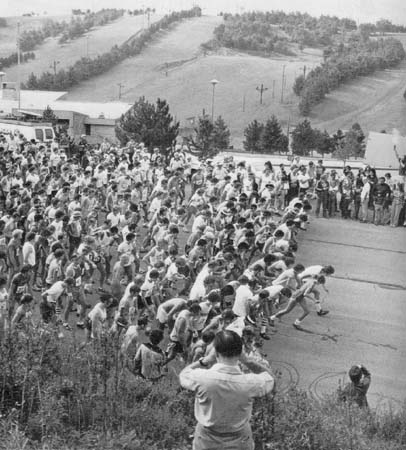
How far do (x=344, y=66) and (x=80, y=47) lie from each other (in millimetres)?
71731

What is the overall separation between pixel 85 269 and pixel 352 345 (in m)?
5.01

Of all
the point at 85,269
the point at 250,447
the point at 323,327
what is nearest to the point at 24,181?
the point at 85,269

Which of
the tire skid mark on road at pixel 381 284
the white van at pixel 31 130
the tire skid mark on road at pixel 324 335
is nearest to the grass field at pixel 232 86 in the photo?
the white van at pixel 31 130

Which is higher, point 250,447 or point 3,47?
point 3,47

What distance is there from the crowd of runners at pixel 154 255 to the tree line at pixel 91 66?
8967 centimetres

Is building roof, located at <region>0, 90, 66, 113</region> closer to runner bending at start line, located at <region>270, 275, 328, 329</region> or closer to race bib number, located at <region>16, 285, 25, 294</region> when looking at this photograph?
runner bending at start line, located at <region>270, 275, 328, 329</region>

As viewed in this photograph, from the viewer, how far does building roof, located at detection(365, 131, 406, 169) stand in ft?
94.5

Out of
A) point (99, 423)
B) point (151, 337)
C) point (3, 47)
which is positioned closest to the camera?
point (99, 423)

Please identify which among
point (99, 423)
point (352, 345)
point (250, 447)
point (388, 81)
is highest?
point (388, 81)

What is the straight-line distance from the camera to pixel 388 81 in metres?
104

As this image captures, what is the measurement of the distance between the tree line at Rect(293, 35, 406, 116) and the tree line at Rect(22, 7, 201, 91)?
130 feet

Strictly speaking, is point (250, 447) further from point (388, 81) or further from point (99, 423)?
point (388, 81)

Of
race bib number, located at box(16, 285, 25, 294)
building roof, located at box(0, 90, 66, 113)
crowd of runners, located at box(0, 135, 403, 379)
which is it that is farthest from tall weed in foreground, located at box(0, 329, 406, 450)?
building roof, located at box(0, 90, 66, 113)

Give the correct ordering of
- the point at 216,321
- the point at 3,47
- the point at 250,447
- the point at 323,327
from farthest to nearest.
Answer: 1. the point at 3,47
2. the point at 323,327
3. the point at 216,321
4. the point at 250,447
